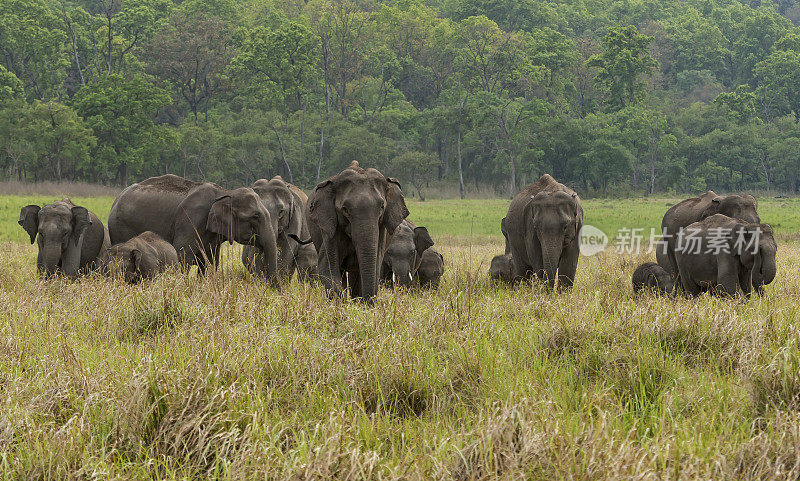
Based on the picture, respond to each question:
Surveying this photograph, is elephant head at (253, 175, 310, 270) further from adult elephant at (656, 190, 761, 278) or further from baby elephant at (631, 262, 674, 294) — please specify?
adult elephant at (656, 190, 761, 278)

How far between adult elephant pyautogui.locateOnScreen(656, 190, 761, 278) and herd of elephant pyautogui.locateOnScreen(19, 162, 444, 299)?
3402 mm

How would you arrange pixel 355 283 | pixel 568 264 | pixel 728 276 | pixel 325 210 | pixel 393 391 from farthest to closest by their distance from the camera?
pixel 568 264
pixel 728 276
pixel 355 283
pixel 325 210
pixel 393 391

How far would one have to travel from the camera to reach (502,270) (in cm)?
1155

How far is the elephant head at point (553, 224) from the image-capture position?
8961 millimetres

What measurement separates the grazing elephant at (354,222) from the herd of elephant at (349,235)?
12 mm

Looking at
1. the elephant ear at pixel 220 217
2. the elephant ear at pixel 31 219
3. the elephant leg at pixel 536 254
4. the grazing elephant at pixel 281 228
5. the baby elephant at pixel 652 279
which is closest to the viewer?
the elephant leg at pixel 536 254

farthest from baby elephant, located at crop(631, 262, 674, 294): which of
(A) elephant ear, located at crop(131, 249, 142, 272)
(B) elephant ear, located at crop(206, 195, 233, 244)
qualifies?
(A) elephant ear, located at crop(131, 249, 142, 272)

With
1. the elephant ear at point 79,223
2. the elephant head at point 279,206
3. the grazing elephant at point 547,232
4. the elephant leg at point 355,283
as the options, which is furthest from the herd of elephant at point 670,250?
the elephant ear at point 79,223

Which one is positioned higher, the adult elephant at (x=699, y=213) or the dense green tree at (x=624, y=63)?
the dense green tree at (x=624, y=63)

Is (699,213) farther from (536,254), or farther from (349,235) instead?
(349,235)

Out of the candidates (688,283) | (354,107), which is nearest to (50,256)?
(688,283)

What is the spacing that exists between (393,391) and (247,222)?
23.0ft

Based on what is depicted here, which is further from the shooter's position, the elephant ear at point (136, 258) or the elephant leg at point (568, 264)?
the elephant ear at point (136, 258)

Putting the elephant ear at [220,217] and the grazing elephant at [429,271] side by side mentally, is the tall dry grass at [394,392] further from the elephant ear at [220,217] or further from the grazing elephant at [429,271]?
the elephant ear at [220,217]
